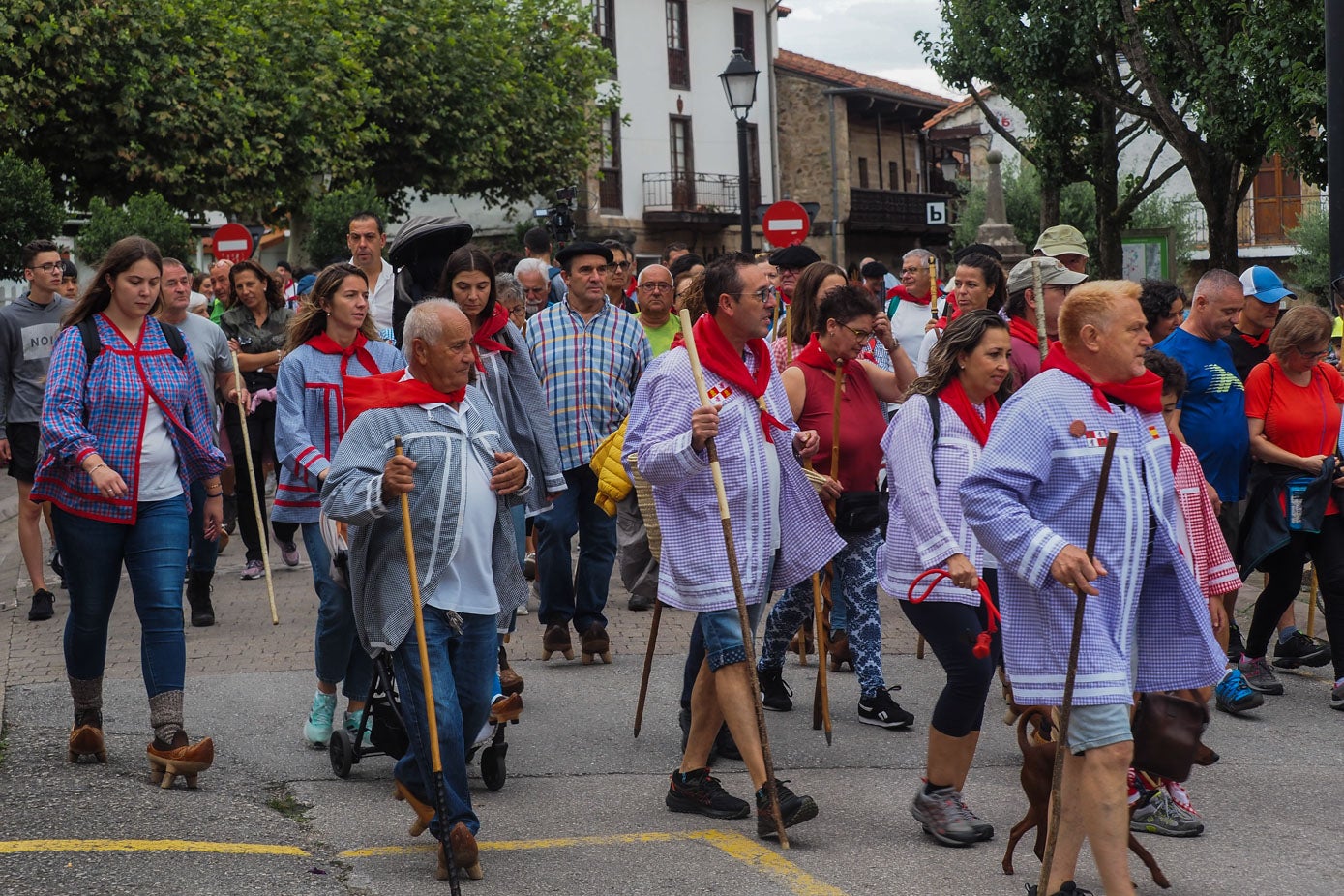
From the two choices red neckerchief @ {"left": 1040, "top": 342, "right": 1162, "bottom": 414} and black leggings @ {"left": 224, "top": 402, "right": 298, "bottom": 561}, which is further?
black leggings @ {"left": 224, "top": 402, "right": 298, "bottom": 561}

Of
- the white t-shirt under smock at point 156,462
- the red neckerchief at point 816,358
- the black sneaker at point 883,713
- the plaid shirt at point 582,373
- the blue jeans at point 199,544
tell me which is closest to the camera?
the white t-shirt under smock at point 156,462

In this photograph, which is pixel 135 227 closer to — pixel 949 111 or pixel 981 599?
pixel 981 599

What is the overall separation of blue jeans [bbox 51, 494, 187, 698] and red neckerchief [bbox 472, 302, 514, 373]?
1.48 metres

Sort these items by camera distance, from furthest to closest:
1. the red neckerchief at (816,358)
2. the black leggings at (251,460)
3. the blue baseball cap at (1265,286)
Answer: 1. the black leggings at (251,460)
2. the blue baseball cap at (1265,286)
3. the red neckerchief at (816,358)

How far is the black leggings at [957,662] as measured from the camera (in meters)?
5.60

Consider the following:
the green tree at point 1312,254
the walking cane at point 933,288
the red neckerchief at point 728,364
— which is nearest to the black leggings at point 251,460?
the walking cane at point 933,288

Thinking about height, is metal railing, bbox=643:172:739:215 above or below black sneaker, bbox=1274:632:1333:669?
above

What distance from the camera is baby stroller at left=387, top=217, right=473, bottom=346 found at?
7691 millimetres

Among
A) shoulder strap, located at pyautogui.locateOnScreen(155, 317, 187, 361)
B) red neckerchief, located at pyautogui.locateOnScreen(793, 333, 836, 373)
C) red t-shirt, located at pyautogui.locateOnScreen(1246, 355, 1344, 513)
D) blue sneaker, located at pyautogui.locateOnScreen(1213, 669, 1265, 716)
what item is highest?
shoulder strap, located at pyautogui.locateOnScreen(155, 317, 187, 361)

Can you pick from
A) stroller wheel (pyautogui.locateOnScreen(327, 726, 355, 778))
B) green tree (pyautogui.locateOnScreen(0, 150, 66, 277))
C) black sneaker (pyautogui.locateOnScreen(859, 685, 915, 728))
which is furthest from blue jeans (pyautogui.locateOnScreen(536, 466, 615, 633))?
green tree (pyautogui.locateOnScreen(0, 150, 66, 277))

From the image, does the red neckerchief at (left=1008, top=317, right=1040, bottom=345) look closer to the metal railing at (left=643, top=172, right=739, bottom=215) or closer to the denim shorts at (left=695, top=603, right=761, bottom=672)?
the denim shorts at (left=695, top=603, right=761, bottom=672)

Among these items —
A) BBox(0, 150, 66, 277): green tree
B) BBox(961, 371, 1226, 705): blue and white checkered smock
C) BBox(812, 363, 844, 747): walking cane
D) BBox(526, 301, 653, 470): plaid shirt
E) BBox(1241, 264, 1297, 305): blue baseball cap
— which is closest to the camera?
BBox(961, 371, 1226, 705): blue and white checkered smock

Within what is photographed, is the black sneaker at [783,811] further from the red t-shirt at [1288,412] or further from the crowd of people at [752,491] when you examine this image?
the red t-shirt at [1288,412]

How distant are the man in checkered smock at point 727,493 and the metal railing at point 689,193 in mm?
44833
